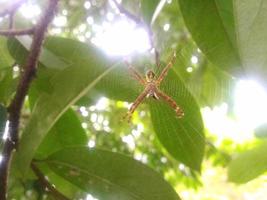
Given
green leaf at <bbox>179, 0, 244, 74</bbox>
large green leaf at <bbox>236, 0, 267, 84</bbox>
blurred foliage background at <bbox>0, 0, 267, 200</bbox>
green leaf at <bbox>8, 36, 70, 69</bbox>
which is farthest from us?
green leaf at <bbox>8, 36, 70, 69</bbox>

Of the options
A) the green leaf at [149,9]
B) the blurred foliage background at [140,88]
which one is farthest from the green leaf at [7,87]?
the green leaf at [149,9]

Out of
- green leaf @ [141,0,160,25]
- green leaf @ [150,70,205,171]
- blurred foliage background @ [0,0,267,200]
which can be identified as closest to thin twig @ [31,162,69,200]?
blurred foliage background @ [0,0,267,200]

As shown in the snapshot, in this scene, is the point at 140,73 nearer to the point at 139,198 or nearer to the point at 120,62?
the point at 120,62

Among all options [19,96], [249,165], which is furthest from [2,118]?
[249,165]

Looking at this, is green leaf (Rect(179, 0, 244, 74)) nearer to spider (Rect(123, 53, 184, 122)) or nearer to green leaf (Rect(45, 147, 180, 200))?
spider (Rect(123, 53, 184, 122))

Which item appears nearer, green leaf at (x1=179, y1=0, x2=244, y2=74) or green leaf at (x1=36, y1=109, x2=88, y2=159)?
green leaf at (x1=179, y1=0, x2=244, y2=74)

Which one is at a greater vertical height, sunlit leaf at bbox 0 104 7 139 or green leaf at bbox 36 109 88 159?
green leaf at bbox 36 109 88 159
